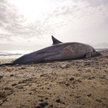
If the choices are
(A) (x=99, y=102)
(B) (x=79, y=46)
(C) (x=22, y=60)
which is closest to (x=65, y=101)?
(A) (x=99, y=102)

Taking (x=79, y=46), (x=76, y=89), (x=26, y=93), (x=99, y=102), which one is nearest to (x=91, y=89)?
(x=76, y=89)

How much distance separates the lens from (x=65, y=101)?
127 centimetres

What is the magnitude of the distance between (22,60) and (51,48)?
2.25 meters

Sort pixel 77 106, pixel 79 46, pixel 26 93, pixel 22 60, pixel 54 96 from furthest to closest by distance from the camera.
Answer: pixel 79 46 < pixel 22 60 < pixel 26 93 < pixel 54 96 < pixel 77 106

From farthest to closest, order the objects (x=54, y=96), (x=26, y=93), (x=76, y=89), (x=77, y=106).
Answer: (x=76, y=89), (x=26, y=93), (x=54, y=96), (x=77, y=106)

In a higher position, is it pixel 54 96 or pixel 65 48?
pixel 65 48

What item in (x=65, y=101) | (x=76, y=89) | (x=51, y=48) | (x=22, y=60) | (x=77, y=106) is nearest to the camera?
(x=77, y=106)

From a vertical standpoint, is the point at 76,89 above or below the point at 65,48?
below

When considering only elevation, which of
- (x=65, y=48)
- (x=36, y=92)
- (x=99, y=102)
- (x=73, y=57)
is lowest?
(x=99, y=102)

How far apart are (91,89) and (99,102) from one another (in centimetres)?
39

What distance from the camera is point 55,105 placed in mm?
1195

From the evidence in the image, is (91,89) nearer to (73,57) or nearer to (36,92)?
(36,92)

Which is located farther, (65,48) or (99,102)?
(65,48)

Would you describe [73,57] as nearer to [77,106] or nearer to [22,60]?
[22,60]
